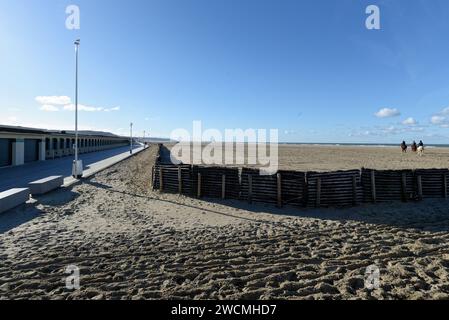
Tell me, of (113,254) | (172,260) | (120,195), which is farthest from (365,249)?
(120,195)

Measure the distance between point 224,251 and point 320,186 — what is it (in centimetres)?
622

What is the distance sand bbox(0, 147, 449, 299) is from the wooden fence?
0.68 meters

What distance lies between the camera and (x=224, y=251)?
6719 millimetres

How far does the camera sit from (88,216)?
32.0ft

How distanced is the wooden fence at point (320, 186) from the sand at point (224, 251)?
684 millimetres

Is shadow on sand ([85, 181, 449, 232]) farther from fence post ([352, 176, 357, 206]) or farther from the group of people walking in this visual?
the group of people walking

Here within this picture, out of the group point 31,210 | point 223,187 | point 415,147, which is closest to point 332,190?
Answer: point 223,187

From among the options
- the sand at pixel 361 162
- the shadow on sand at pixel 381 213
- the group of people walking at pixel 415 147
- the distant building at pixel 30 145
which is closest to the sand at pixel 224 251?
the shadow on sand at pixel 381 213

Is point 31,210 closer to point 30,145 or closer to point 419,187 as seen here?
point 419,187

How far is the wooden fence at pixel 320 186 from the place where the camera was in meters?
11.4

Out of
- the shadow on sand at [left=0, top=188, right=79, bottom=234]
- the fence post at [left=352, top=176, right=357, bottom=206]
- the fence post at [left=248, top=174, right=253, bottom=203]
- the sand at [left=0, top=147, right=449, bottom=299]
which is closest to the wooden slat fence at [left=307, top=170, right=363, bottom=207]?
the fence post at [left=352, top=176, right=357, bottom=206]

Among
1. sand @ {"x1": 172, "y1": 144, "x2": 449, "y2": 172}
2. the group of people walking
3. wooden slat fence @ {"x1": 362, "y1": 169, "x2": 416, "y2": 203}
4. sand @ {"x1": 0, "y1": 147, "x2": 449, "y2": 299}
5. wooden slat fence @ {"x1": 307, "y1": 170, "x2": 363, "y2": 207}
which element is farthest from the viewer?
the group of people walking

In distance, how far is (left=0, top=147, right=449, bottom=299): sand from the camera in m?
4.91
